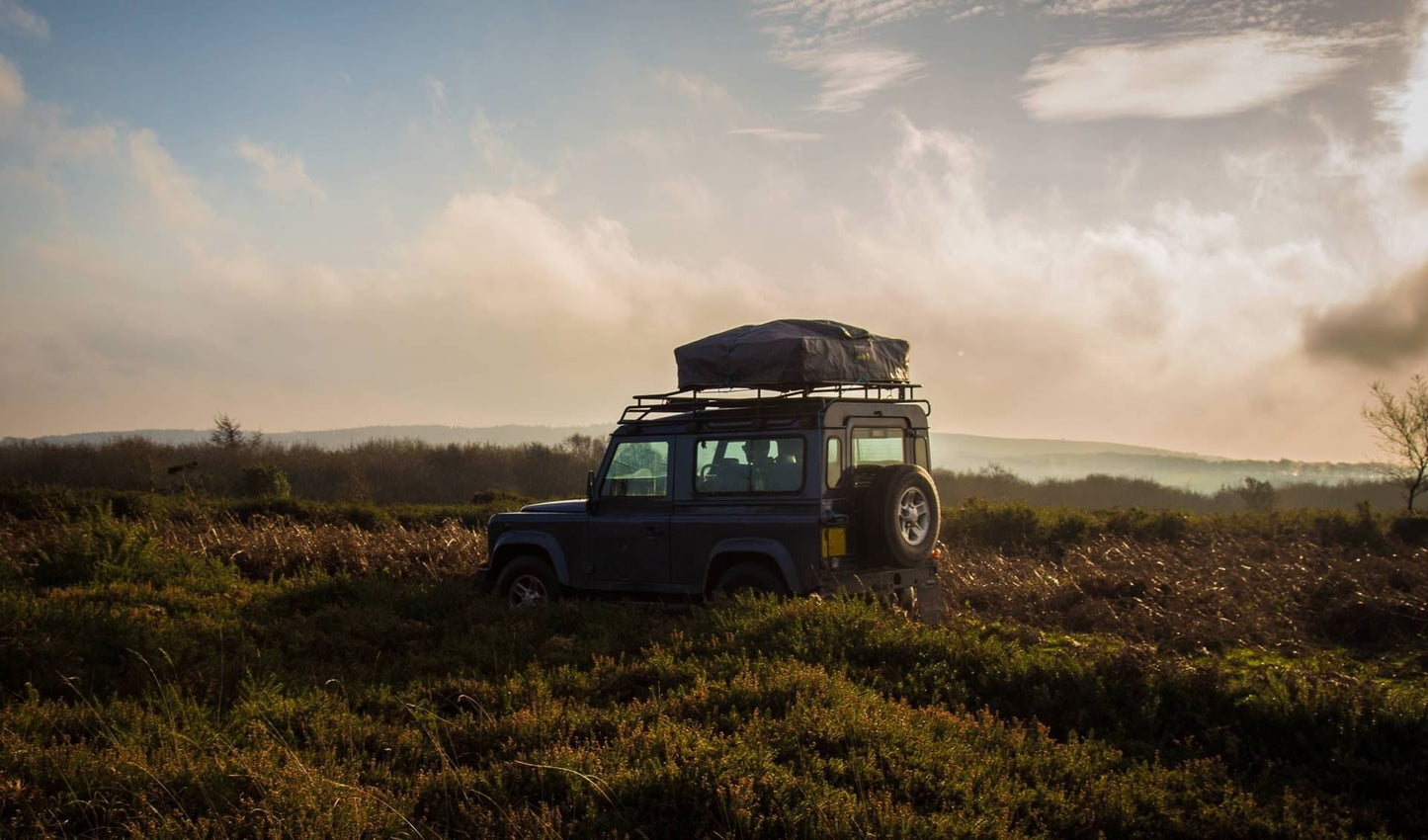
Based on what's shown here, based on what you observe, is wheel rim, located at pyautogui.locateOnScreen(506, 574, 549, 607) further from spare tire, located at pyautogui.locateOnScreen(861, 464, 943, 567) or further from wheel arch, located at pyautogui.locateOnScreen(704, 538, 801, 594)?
spare tire, located at pyautogui.locateOnScreen(861, 464, 943, 567)

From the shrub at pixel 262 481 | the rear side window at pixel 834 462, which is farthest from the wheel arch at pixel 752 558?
the shrub at pixel 262 481

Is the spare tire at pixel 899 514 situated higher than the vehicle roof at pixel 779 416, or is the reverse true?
the vehicle roof at pixel 779 416

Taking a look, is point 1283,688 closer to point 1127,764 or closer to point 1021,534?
point 1127,764

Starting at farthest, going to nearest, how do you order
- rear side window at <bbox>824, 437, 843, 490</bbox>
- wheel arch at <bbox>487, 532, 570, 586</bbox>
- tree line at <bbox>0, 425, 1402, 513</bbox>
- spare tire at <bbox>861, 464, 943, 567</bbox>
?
→ 1. tree line at <bbox>0, 425, 1402, 513</bbox>
2. wheel arch at <bbox>487, 532, 570, 586</bbox>
3. rear side window at <bbox>824, 437, 843, 490</bbox>
4. spare tire at <bbox>861, 464, 943, 567</bbox>

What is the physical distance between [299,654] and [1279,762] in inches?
328

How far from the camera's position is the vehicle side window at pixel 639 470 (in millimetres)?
10656

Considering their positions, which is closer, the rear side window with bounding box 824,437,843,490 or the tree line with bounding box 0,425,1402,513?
the rear side window with bounding box 824,437,843,490

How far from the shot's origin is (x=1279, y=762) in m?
6.62

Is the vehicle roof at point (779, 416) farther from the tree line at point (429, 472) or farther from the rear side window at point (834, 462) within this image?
the tree line at point (429, 472)

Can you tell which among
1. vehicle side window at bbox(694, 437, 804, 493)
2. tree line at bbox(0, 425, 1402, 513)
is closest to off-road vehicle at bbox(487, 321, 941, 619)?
vehicle side window at bbox(694, 437, 804, 493)

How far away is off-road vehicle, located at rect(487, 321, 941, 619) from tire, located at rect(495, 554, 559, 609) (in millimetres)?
29

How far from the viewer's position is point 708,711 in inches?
276

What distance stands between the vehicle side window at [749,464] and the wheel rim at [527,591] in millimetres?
2537

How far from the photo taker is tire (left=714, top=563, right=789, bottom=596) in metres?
9.62
